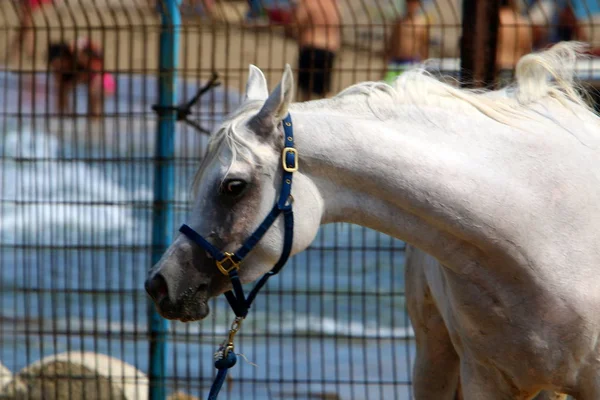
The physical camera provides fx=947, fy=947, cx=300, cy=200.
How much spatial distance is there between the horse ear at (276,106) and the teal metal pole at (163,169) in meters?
2.25

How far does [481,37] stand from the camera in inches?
185

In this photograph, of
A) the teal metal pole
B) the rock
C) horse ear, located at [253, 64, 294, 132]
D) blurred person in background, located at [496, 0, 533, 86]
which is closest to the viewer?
horse ear, located at [253, 64, 294, 132]

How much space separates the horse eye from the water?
6.18 feet

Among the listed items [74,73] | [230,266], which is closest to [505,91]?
[230,266]

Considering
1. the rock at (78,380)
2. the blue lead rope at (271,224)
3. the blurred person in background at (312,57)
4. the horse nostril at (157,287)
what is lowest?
the rock at (78,380)

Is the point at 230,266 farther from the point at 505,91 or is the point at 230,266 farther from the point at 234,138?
the point at 505,91

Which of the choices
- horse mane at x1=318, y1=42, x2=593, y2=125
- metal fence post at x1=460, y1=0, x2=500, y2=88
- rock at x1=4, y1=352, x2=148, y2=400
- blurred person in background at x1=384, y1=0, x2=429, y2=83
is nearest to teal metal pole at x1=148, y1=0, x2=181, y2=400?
rock at x1=4, y1=352, x2=148, y2=400

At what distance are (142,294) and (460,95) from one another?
3205 millimetres

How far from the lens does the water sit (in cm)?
525

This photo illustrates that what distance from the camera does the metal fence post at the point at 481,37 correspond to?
4703 millimetres

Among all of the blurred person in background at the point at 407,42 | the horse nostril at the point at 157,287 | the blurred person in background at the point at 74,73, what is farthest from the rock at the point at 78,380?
the horse nostril at the point at 157,287

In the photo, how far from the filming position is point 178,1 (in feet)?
16.8

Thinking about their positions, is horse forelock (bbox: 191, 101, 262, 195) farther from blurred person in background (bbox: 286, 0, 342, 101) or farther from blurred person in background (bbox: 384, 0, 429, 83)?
blurred person in background (bbox: 384, 0, 429, 83)

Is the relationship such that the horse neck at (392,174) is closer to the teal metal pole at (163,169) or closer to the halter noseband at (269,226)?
the halter noseband at (269,226)
